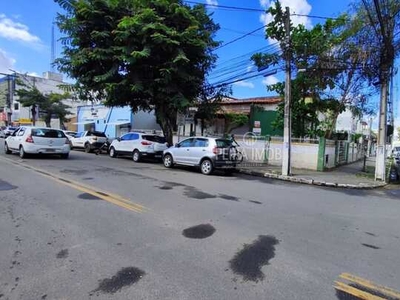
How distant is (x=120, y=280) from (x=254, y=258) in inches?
70.7

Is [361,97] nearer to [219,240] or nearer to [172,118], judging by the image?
[172,118]

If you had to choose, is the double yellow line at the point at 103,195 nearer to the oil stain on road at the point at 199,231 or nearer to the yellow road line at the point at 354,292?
the oil stain on road at the point at 199,231

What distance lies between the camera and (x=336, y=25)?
1758 centimetres

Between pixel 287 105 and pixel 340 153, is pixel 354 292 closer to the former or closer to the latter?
pixel 287 105

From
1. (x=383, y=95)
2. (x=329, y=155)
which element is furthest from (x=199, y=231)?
(x=329, y=155)

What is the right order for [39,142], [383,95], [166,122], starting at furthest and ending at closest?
[166,122] < [39,142] < [383,95]

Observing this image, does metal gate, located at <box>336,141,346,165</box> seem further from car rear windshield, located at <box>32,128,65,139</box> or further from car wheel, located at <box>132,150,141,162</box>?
car rear windshield, located at <box>32,128,65,139</box>

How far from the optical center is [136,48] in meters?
16.6

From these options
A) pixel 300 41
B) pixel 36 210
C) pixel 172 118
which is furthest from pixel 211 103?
pixel 36 210

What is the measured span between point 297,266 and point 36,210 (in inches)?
201

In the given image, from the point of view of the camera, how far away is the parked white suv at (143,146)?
18.5 meters

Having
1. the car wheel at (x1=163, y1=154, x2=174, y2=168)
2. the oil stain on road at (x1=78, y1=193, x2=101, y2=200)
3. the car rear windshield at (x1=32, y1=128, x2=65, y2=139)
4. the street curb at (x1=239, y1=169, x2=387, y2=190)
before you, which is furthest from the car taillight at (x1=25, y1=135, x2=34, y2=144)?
the street curb at (x1=239, y1=169, x2=387, y2=190)

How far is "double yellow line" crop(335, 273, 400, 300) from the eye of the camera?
3648 millimetres

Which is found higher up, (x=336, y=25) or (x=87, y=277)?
(x=336, y=25)
